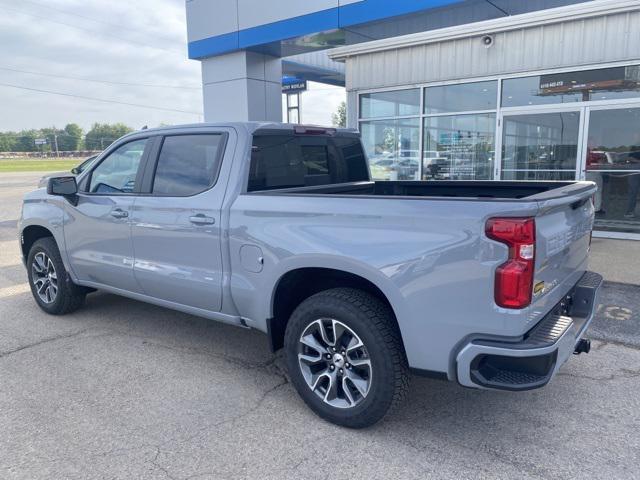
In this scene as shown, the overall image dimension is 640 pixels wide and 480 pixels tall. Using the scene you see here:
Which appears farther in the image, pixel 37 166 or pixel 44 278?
pixel 37 166

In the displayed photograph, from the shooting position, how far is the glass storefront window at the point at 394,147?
11.1 m

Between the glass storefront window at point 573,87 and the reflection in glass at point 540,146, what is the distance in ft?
0.96

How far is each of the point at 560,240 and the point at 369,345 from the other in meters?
1.24

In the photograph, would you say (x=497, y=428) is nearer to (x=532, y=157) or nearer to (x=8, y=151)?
(x=532, y=157)

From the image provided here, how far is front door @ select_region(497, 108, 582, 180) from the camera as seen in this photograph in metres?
9.22

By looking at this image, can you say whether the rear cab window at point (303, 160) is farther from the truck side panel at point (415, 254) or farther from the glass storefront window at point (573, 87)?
the glass storefront window at point (573, 87)

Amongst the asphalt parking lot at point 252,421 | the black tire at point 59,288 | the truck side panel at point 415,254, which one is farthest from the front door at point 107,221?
the truck side panel at point 415,254

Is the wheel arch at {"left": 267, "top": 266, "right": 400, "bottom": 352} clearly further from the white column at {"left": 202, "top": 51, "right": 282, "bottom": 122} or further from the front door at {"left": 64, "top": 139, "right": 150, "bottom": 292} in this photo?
the white column at {"left": 202, "top": 51, "right": 282, "bottom": 122}


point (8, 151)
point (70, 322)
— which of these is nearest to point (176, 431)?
point (70, 322)

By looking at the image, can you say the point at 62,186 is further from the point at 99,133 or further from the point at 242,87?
the point at 99,133

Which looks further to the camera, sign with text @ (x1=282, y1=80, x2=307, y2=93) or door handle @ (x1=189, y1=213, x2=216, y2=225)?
sign with text @ (x1=282, y1=80, x2=307, y2=93)

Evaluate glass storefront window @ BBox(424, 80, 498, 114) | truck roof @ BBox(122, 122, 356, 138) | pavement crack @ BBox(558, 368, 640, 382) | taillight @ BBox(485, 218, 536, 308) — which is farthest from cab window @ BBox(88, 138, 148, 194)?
glass storefront window @ BBox(424, 80, 498, 114)

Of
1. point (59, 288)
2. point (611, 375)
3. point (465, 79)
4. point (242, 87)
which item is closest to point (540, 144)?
point (465, 79)

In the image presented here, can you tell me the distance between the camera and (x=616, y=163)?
8945mm
